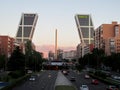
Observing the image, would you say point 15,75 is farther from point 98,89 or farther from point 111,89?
point 111,89

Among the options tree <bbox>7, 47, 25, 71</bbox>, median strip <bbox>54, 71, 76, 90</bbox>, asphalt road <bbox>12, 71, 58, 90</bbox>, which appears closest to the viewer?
median strip <bbox>54, 71, 76, 90</bbox>

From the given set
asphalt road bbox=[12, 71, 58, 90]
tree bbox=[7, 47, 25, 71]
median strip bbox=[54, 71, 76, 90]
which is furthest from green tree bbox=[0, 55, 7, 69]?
median strip bbox=[54, 71, 76, 90]

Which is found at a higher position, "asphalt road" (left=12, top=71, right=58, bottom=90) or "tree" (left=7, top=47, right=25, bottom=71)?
"tree" (left=7, top=47, right=25, bottom=71)

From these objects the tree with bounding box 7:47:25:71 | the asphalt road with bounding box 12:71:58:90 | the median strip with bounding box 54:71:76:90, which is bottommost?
the asphalt road with bounding box 12:71:58:90

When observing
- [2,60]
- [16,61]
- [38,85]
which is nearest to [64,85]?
[38,85]

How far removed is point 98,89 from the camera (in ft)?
207

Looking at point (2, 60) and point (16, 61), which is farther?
point (2, 60)

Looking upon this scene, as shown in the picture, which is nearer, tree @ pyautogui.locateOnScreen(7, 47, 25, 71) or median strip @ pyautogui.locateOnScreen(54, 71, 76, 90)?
median strip @ pyautogui.locateOnScreen(54, 71, 76, 90)

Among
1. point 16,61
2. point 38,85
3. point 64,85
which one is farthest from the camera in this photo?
point 16,61

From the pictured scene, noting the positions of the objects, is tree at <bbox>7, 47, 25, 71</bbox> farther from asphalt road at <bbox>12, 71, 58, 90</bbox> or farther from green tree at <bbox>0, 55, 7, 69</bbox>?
asphalt road at <bbox>12, 71, 58, 90</bbox>

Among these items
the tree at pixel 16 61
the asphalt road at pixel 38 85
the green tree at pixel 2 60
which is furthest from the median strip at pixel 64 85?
the green tree at pixel 2 60

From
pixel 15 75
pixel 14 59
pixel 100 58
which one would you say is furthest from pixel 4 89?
pixel 100 58

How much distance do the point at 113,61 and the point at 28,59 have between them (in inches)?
1845

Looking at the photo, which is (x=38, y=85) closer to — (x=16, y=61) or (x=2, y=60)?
(x=16, y=61)
